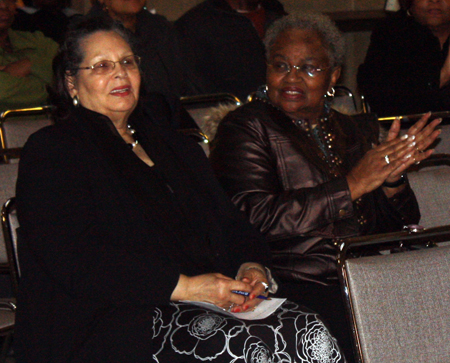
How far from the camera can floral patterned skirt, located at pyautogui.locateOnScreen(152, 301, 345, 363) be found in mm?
2035

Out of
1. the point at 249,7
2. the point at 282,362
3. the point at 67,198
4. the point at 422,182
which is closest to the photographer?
the point at 282,362

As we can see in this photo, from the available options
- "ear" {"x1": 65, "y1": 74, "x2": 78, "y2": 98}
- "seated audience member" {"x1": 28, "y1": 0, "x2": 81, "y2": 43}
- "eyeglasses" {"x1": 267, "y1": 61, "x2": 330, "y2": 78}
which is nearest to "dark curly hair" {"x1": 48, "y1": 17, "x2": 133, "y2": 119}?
"ear" {"x1": 65, "y1": 74, "x2": 78, "y2": 98}

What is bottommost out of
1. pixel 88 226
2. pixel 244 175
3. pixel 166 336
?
pixel 166 336

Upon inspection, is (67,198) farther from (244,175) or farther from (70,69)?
(244,175)

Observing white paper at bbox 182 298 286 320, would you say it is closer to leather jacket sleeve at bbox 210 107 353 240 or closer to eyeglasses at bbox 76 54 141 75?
leather jacket sleeve at bbox 210 107 353 240

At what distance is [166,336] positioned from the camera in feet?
7.01

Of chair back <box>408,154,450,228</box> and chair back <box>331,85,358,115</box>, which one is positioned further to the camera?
chair back <box>331,85,358,115</box>

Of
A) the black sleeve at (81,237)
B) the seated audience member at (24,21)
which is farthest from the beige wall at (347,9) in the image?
the black sleeve at (81,237)

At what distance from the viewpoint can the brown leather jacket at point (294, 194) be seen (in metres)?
2.63

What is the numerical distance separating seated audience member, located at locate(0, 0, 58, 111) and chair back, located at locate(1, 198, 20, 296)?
6.88ft

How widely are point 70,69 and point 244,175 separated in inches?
28.5

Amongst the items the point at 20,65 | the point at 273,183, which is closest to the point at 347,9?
the point at 20,65

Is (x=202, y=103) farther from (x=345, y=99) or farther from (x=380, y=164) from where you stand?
(x=380, y=164)

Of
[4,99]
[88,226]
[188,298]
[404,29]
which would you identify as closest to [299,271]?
[188,298]
